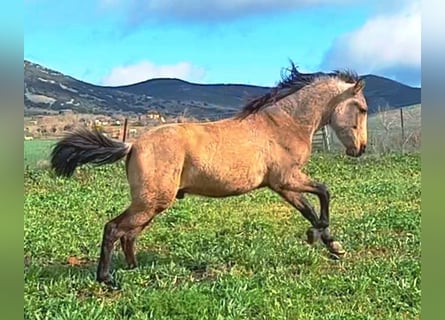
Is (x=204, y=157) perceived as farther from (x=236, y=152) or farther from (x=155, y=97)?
(x=155, y=97)

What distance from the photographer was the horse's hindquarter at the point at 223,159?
3.82 m

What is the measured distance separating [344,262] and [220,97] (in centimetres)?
149

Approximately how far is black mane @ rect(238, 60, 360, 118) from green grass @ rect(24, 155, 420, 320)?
0.79m

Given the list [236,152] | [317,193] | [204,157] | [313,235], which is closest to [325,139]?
[317,193]

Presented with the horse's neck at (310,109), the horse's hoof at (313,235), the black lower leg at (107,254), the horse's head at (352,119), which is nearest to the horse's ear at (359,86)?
the horse's head at (352,119)

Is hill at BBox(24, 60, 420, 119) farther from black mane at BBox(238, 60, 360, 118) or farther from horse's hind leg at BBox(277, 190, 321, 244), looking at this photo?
horse's hind leg at BBox(277, 190, 321, 244)

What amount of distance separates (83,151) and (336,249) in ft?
5.86

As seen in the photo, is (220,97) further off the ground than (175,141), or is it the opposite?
(220,97)

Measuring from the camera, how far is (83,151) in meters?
3.67

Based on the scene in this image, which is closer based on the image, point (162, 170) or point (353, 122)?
point (162, 170)
